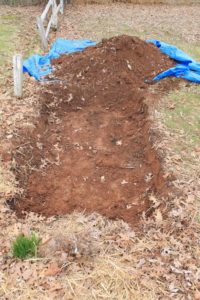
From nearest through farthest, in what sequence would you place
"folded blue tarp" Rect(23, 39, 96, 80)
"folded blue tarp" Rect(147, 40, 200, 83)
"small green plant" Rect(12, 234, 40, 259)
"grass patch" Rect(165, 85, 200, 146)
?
"small green plant" Rect(12, 234, 40, 259), "grass patch" Rect(165, 85, 200, 146), "folded blue tarp" Rect(23, 39, 96, 80), "folded blue tarp" Rect(147, 40, 200, 83)

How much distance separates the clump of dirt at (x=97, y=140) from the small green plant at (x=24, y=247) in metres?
0.99

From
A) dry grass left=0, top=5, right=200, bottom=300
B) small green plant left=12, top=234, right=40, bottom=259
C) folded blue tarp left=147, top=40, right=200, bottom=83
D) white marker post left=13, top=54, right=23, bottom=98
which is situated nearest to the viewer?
dry grass left=0, top=5, right=200, bottom=300

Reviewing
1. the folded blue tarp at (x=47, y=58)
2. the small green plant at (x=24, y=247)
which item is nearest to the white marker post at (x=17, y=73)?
the folded blue tarp at (x=47, y=58)

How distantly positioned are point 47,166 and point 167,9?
12881mm

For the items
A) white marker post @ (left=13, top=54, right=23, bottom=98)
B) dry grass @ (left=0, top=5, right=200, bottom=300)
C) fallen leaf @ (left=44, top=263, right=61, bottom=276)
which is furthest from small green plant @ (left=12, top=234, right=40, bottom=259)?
white marker post @ (left=13, top=54, right=23, bottom=98)

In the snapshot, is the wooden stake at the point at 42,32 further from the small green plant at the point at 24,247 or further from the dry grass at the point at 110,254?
the small green plant at the point at 24,247

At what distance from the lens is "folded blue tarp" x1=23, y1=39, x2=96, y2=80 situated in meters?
7.75

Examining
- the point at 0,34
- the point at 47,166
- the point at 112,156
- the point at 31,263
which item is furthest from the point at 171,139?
the point at 0,34

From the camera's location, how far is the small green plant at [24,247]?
3572mm

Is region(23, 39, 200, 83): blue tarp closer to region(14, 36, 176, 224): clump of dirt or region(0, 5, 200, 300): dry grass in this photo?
region(14, 36, 176, 224): clump of dirt

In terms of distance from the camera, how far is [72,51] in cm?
902

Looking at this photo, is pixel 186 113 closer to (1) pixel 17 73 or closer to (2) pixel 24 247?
(1) pixel 17 73

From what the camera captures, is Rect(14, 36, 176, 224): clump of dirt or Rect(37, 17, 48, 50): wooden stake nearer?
Rect(14, 36, 176, 224): clump of dirt

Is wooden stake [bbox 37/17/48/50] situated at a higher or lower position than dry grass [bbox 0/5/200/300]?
higher
